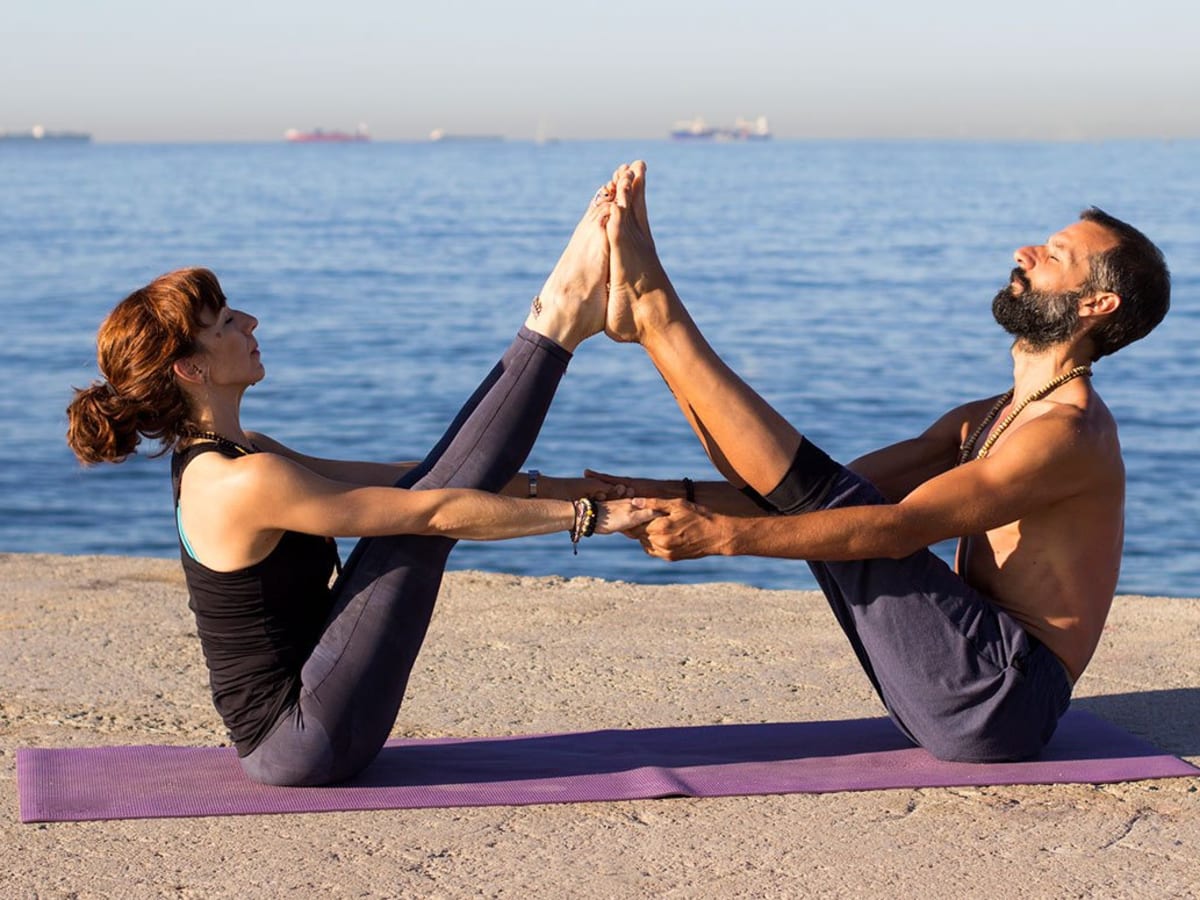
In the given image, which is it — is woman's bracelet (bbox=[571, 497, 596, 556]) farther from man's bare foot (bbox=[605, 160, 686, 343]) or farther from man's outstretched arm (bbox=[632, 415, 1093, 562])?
man's bare foot (bbox=[605, 160, 686, 343])

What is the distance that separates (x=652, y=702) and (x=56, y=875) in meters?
2.03

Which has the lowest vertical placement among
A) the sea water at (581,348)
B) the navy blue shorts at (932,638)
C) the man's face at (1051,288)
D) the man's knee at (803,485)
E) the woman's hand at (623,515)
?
the sea water at (581,348)

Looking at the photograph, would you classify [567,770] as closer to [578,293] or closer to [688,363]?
[688,363]

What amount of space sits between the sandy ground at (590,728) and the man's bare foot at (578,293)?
3.92 feet

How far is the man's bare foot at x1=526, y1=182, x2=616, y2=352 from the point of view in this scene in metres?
3.98

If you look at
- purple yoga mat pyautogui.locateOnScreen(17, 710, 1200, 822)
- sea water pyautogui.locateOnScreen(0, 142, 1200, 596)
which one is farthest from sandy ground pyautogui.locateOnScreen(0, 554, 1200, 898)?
sea water pyautogui.locateOnScreen(0, 142, 1200, 596)

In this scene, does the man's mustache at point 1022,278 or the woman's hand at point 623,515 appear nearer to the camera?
the woman's hand at point 623,515

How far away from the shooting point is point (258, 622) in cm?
376

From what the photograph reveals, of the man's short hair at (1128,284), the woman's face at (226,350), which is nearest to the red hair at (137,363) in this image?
the woman's face at (226,350)

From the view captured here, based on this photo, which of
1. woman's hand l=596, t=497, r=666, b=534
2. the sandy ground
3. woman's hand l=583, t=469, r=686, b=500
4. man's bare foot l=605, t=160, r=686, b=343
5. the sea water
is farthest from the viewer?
the sea water

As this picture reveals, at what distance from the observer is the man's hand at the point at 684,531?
3.88 meters

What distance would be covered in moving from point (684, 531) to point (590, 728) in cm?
97

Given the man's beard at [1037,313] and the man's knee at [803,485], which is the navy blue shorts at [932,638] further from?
the man's beard at [1037,313]

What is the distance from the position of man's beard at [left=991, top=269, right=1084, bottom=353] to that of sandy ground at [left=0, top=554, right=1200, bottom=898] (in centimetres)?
118
